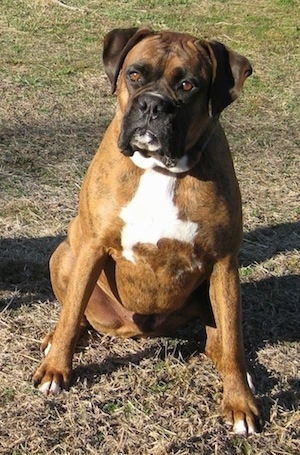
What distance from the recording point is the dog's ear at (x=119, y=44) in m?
3.26

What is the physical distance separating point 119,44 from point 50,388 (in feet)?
4.60

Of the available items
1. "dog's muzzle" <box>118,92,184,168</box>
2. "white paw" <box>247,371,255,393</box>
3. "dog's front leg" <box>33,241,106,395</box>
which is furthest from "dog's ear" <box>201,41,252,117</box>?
"white paw" <box>247,371,255,393</box>

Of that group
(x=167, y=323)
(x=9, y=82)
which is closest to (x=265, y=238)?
(x=167, y=323)

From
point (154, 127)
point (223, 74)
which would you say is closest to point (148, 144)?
Result: point (154, 127)

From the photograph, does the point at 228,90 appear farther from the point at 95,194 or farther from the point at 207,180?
the point at 95,194

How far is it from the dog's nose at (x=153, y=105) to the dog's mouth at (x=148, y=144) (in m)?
0.07

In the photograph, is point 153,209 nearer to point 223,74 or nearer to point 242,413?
point 223,74

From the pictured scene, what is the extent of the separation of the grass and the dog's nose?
1156 millimetres

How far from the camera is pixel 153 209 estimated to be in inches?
126

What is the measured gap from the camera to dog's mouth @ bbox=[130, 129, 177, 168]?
10.1ft

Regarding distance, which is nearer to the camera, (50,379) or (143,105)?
(143,105)

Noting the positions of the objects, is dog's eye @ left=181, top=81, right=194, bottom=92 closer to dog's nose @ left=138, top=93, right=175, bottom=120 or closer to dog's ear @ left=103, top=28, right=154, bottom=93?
dog's nose @ left=138, top=93, right=175, bottom=120

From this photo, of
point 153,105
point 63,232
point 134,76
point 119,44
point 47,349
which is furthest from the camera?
point 63,232

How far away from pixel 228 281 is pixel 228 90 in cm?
75
